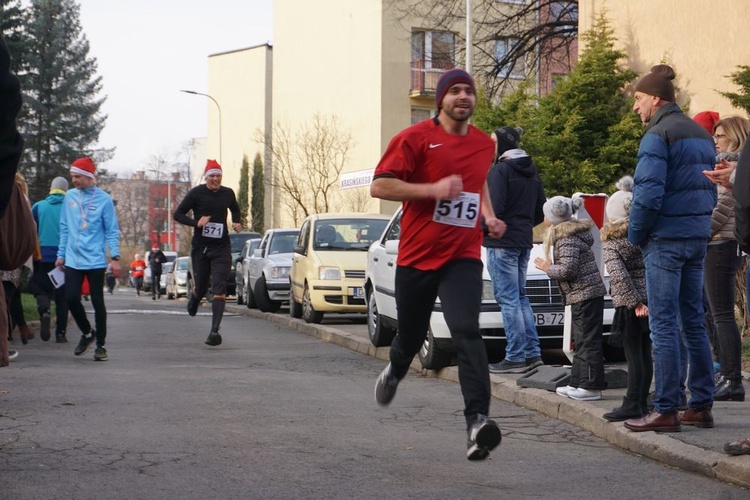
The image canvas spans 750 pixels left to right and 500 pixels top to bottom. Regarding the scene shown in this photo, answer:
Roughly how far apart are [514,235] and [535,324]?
3.12 feet

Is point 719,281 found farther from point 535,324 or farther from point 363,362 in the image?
point 363,362

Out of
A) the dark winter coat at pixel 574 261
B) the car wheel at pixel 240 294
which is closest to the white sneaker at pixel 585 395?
the dark winter coat at pixel 574 261

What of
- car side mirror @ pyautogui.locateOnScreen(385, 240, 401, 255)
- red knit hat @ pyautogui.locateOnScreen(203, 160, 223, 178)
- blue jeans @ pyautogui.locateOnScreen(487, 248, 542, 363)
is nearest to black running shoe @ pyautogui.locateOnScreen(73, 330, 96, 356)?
red knit hat @ pyautogui.locateOnScreen(203, 160, 223, 178)

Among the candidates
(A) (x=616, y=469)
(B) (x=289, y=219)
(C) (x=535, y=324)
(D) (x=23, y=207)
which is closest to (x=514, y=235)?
(C) (x=535, y=324)

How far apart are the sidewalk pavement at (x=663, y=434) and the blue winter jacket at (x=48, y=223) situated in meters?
6.25

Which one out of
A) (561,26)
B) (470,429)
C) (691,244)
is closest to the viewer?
(470,429)

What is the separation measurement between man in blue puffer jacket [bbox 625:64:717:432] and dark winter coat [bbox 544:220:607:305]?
1157 millimetres

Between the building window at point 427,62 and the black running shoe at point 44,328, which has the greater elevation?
the building window at point 427,62

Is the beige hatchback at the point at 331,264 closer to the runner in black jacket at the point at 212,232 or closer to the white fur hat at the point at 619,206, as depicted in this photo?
the runner in black jacket at the point at 212,232

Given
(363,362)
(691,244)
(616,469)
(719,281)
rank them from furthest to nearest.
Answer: (363,362) → (719,281) → (691,244) → (616,469)

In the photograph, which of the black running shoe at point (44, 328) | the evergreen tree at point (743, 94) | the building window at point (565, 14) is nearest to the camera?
the black running shoe at point (44, 328)

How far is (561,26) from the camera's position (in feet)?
96.4

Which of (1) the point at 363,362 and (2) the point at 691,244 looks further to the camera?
(1) the point at 363,362

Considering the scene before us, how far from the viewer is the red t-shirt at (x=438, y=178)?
6129 millimetres
